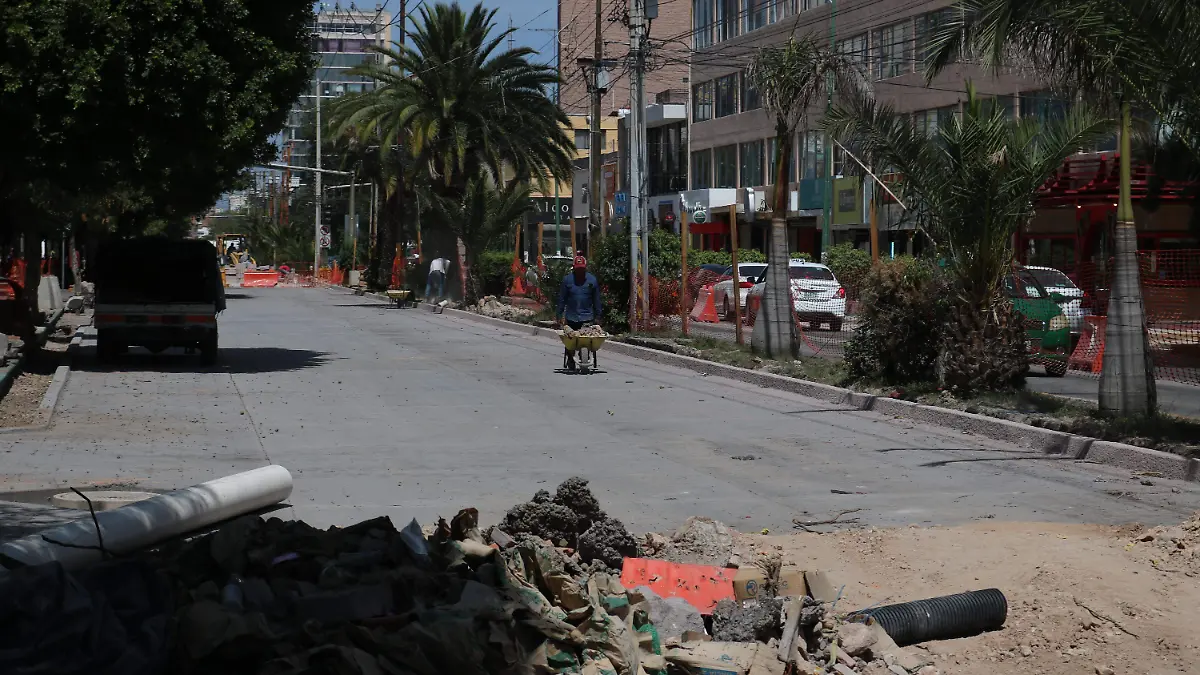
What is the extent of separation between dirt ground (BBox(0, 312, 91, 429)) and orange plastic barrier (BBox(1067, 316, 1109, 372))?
15071 millimetres

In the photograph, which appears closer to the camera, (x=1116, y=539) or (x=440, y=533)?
(x=440, y=533)

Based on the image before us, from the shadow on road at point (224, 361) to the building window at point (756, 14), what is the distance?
31.9 meters

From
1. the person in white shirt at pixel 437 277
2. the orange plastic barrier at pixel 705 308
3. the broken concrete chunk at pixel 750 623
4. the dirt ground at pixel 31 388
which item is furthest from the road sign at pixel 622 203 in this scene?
the broken concrete chunk at pixel 750 623

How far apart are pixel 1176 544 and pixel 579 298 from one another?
47.4 ft

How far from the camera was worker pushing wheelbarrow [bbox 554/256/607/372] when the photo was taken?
2158 cm

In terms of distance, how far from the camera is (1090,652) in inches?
261

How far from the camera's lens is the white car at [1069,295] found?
70.0ft

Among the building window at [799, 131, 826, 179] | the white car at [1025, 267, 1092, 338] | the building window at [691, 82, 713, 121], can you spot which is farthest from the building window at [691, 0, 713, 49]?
the white car at [1025, 267, 1092, 338]

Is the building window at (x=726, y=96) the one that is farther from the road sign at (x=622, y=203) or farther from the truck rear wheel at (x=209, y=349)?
the truck rear wheel at (x=209, y=349)

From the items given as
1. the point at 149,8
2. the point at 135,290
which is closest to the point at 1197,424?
the point at 149,8

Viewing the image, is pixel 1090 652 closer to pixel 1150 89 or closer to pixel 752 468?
pixel 752 468

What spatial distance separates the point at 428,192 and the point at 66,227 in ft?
44.9

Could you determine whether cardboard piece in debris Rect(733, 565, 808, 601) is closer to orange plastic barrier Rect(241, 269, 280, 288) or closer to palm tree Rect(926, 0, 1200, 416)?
palm tree Rect(926, 0, 1200, 416)

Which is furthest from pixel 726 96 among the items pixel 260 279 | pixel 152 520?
pixel 152 520
